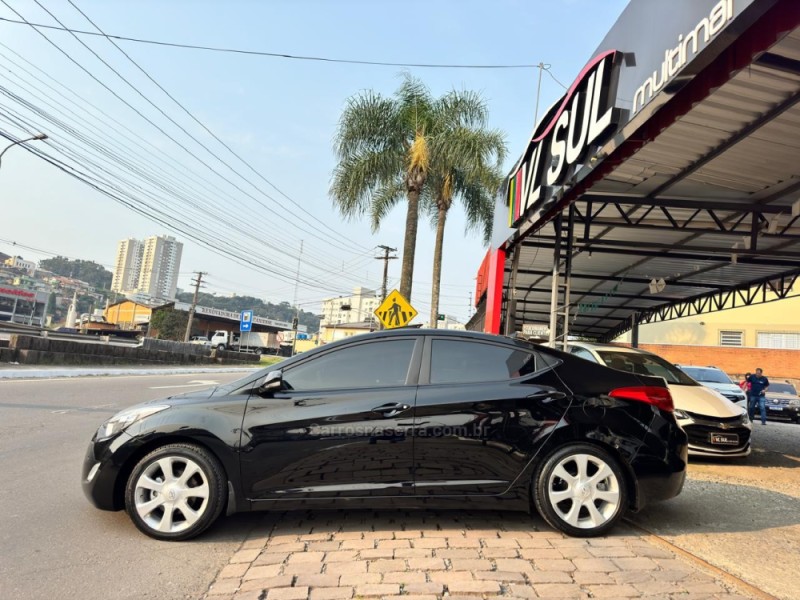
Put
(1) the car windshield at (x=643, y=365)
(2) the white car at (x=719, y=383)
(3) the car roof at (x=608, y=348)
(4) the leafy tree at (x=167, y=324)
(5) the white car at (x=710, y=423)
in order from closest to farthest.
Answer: (5) the white car at (x=710, y=423)
(1) the car windshield at (x=643, y=365)
(3) the car roof at (x=608, y=348)
(2) the white car at (x=719, y=383)
(4) the leafy tree at (x=167, y=324)

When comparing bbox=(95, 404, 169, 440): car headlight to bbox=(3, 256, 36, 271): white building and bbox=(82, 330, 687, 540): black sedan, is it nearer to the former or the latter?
bbox=(82, 330, 687, 540): black sedan

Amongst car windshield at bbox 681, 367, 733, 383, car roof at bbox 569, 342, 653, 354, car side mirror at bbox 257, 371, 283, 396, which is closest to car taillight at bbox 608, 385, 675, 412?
car side mirror at bbox 257, 371, 283, 396

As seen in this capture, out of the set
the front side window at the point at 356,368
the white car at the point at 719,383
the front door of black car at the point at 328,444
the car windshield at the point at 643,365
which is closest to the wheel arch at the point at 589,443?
the front door of black car at the point at 328,444

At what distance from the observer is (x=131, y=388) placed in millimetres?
13836

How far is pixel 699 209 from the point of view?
884cm

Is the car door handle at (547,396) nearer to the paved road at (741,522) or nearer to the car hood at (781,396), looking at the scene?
the paved road at (741,522)

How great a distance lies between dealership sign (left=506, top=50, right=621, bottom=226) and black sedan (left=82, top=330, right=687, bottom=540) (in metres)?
2.79

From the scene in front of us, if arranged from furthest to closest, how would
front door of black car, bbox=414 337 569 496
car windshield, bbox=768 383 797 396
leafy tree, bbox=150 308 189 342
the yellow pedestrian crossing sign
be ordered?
leafy tree, bbox=150 308 189 342 → car windshield, bbox=768 383 797 396 → the yellow pedestrian crossing sign → front door of black car, bbox=414 337 569 496

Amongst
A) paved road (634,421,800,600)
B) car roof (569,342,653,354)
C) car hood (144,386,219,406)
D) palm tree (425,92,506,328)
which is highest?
palm tree (425,92,506,328)

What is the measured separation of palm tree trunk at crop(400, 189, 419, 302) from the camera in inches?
616

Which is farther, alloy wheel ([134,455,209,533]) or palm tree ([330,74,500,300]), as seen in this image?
palm tree ([330,74,500,300])

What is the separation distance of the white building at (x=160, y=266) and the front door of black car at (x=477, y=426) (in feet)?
380

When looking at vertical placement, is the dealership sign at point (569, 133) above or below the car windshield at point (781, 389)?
above

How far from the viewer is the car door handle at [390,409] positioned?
3.77 metres
